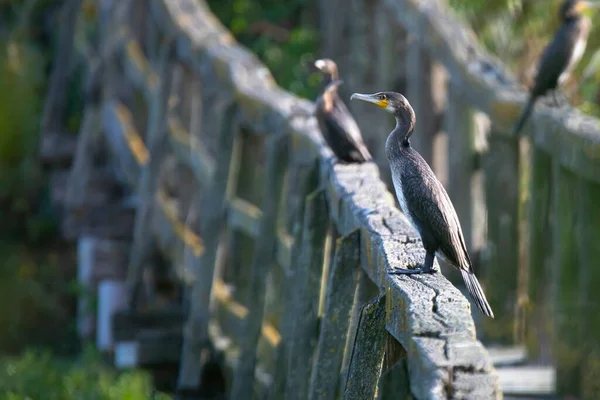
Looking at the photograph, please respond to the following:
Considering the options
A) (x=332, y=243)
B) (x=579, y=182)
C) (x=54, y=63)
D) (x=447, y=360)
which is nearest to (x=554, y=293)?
(x=579, y=182)

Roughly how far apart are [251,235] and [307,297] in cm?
168

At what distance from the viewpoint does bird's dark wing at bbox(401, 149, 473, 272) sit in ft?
11.8

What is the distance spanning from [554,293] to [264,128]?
1693 millimetres

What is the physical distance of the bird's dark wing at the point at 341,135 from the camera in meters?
4.91

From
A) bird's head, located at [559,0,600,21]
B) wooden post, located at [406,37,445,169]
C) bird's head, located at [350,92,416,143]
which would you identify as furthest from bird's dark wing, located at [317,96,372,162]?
wooden post, located at [406,37,445,169]

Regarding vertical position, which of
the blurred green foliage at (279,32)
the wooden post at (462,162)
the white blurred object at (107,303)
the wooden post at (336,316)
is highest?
the wooden post at (336,316)

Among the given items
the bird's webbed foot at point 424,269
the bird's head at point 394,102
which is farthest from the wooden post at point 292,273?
the bird's webbed foot at point 424,269

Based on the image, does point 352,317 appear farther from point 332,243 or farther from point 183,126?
point 183,126

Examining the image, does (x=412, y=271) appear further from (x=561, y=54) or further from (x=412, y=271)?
(x=561, y=54)

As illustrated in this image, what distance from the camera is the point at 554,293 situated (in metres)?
5.41

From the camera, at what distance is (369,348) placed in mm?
3219

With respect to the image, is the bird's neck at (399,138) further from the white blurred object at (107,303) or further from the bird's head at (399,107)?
the white blurred object at (107,303)

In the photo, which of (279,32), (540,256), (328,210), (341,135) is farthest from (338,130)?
A: (279,32)

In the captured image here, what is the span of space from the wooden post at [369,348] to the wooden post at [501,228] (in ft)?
10.2
